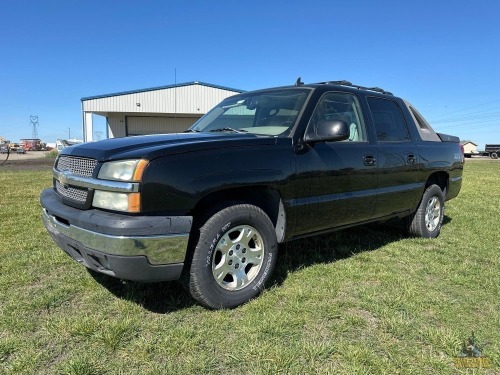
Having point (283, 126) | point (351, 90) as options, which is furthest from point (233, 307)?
point (351, 90)

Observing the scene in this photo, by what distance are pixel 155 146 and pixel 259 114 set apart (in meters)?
1.43

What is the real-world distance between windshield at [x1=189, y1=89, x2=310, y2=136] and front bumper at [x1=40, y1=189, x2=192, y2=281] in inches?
53.6

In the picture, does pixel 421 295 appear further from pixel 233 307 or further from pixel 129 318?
pixel 129 318

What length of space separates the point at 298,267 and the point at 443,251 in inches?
79.3

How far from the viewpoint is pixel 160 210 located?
2703 mm

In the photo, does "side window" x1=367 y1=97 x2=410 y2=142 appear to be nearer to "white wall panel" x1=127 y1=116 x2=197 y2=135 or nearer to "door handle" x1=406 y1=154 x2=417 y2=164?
"door handle" x1=406 y1=154 x2=417 y2=164

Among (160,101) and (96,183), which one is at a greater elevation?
(160,101)

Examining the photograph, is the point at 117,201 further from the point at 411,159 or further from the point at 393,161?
the point at 411,159

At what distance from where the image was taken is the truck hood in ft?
9.07

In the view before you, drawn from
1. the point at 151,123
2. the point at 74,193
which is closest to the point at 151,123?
the point at 151,123

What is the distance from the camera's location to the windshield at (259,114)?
3.72 m

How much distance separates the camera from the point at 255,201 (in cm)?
339

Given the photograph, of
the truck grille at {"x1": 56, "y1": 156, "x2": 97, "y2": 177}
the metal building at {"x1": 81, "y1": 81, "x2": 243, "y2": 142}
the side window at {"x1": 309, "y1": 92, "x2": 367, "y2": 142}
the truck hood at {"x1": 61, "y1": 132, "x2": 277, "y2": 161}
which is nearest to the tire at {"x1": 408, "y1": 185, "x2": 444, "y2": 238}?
the side window at {"x1": 309, "y1": 92, "x2": 367, "y2": 142}
